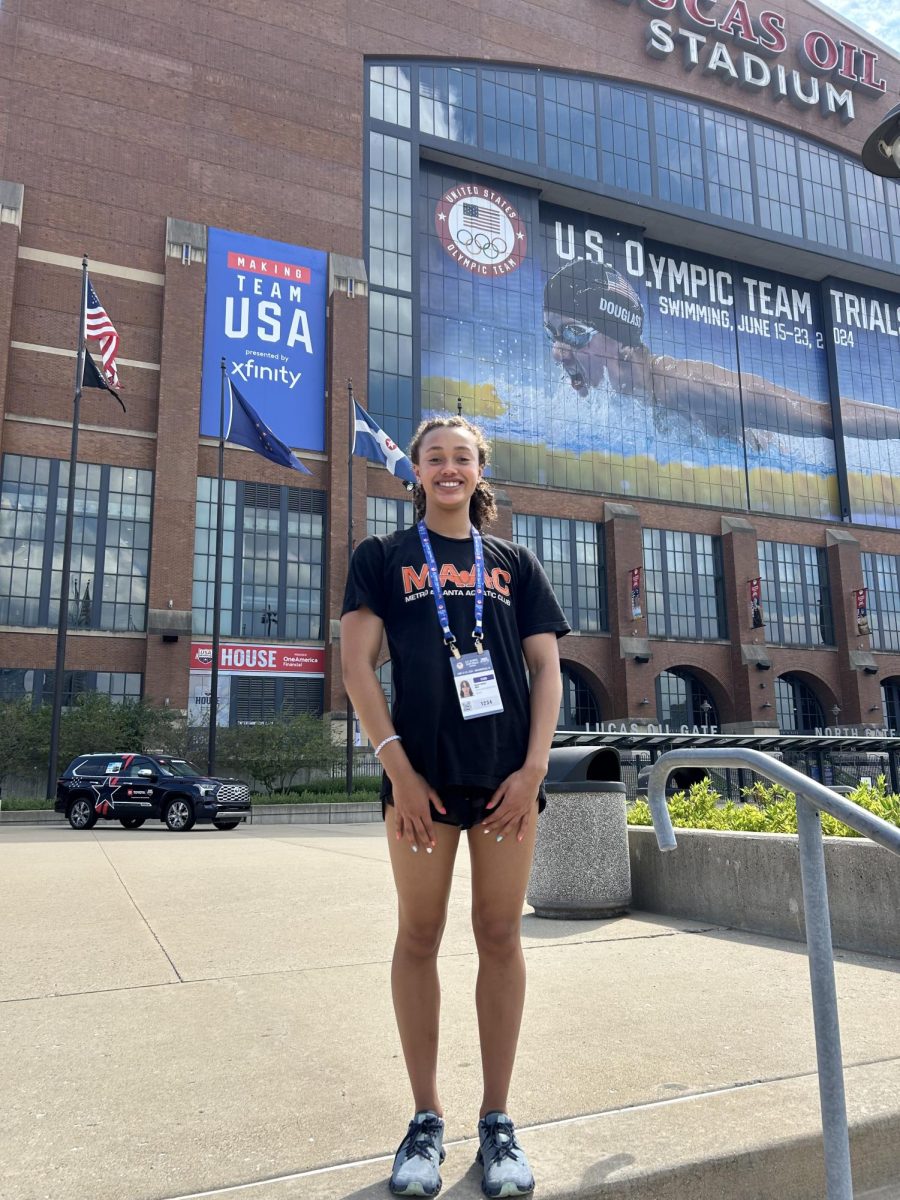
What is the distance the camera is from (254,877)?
895cm

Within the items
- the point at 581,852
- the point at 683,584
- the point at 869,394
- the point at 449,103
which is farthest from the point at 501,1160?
the point at 869,394

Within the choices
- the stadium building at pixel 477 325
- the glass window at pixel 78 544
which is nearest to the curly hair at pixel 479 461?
the stadium building at pixel 477 325

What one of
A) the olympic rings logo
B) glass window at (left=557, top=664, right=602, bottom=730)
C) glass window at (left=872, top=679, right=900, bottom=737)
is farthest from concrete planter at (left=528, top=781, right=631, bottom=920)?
glass window at (left=872, top=679, right=900, bottom=737)

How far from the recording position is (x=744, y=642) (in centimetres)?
4584

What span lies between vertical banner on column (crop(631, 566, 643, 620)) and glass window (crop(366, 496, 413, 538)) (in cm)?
1163

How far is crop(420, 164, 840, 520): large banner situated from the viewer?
1745 inches

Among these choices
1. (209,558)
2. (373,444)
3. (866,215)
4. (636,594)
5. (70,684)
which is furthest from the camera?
(866,215)

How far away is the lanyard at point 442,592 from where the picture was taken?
260 centimetres

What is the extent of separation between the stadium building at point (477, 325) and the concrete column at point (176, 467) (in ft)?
0.41

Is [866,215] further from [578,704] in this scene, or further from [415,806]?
[415,806]

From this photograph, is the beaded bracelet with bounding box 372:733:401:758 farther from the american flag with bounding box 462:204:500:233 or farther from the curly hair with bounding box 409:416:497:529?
the american flag with bounding box 462:204:500:233

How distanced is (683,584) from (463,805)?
45.9 m

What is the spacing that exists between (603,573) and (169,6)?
104 ft

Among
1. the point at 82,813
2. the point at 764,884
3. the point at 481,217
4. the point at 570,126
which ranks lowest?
the point at 82,813
